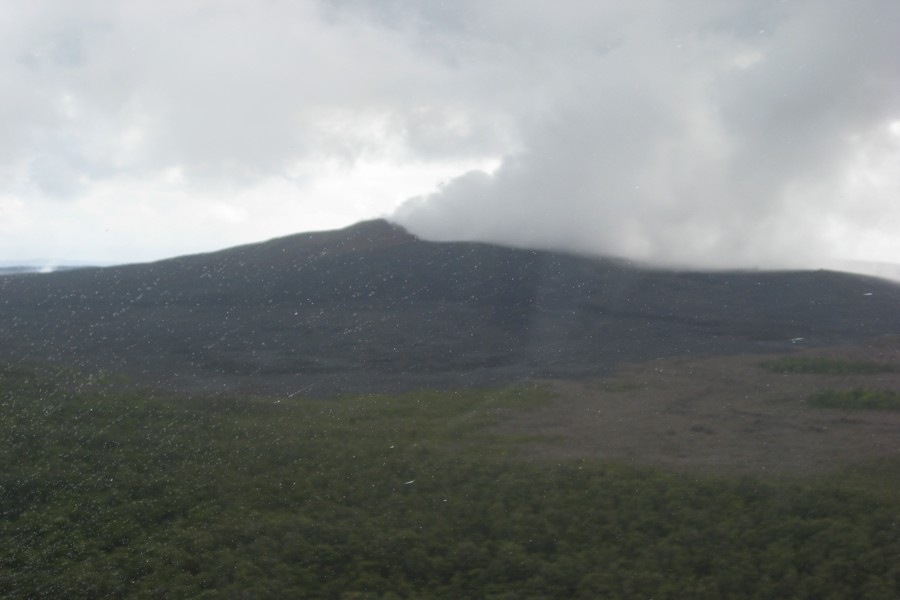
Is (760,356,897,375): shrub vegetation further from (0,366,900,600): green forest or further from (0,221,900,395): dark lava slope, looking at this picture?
(0,366,900,600): green forest

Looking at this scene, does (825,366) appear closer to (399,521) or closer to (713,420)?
(713,420)

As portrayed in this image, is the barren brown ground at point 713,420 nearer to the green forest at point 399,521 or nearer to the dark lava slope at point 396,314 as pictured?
the green forest at point 399,521

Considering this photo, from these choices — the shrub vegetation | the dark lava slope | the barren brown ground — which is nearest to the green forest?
the barren brown ground

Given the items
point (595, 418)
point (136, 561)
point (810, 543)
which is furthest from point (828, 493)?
point (136, 561)

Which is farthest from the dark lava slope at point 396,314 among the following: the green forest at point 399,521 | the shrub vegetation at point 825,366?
the green forest at point 399,521

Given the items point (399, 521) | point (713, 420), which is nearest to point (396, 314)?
point (713, 420)

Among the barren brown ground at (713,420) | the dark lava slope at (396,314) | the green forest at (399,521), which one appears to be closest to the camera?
the green forest at (399,521)
